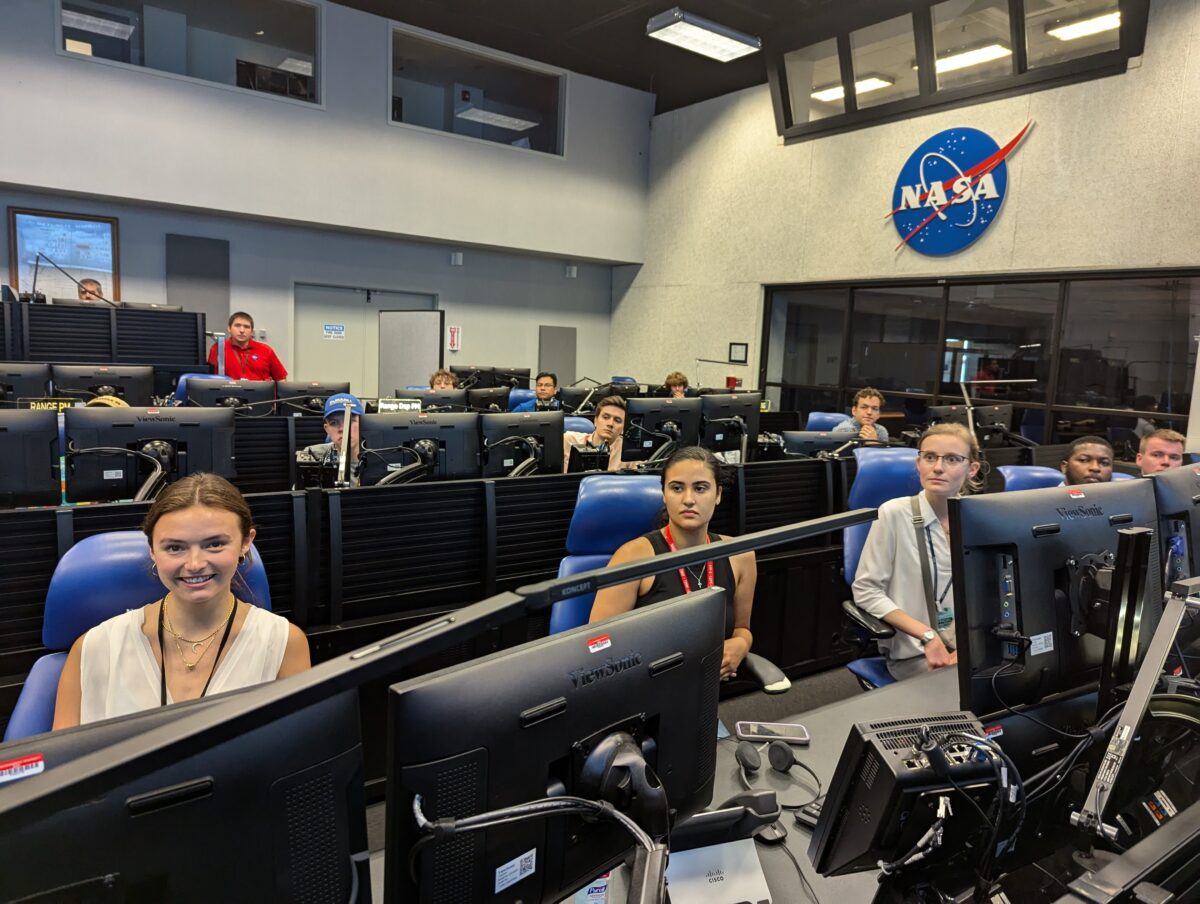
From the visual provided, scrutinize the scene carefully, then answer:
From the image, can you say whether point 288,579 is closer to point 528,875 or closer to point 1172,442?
point 528,875

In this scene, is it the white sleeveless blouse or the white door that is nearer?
the white sleeveless blouse

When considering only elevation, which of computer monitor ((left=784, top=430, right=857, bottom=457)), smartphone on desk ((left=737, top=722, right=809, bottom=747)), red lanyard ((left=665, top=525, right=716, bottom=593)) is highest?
computer monitor ((left=784, top=430, right=857, bottom=457))

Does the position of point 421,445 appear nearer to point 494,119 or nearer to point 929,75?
point 929,75

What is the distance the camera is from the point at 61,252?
744 cm

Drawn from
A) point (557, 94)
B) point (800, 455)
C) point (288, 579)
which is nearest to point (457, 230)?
point (557, 94)

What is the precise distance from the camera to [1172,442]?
3.39m

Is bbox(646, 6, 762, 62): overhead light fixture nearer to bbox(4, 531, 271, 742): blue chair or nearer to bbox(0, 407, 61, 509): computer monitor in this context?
bbox(0, 407, 61, 509): computer monitor

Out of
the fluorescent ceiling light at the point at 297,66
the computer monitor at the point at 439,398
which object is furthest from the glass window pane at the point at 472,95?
the computer monitor at the point at 439,398

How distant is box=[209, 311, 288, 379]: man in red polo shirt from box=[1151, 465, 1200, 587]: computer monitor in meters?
6.70

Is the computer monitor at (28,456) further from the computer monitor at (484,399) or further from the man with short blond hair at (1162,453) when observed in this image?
the man with short blond hair at (1162,453)

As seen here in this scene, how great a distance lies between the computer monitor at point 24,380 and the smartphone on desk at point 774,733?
474 cm

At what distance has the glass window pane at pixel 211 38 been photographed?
7062mm

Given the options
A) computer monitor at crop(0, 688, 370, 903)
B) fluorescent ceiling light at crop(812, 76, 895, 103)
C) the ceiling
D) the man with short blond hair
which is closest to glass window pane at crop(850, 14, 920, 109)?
fluorescent ceiling light at crop(812, 76, 895, 103)

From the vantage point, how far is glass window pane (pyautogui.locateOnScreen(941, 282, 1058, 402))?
6488 millimetres
